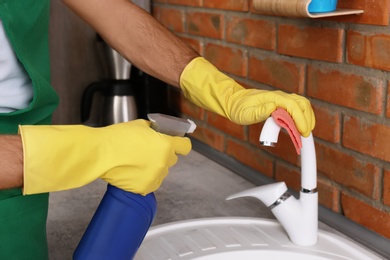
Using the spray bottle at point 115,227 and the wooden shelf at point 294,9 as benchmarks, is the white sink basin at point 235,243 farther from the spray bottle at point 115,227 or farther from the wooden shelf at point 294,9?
the wooden shelf at point 294,9

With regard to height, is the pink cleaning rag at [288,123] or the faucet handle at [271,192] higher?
the pink cleaning rag at [288,123]

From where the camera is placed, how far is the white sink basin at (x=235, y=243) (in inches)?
38.9

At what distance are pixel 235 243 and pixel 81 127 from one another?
38cm

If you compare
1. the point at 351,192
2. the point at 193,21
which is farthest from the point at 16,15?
the point at 193,21

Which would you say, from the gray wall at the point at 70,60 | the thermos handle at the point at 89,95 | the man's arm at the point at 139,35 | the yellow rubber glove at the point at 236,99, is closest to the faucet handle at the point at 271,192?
the yellow rubber glove at the point at 236,99

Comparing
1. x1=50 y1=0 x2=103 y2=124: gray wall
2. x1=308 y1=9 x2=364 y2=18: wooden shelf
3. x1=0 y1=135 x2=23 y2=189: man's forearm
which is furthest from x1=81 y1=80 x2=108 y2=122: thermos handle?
x1=0 y1=135 x2=23 y2=189: man's forearm

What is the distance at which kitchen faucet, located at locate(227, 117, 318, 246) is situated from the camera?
98 centimetres

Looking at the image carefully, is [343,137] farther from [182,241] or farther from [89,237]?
[89,237]

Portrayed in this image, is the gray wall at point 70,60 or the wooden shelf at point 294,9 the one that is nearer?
the wooden shelf at point 294,9

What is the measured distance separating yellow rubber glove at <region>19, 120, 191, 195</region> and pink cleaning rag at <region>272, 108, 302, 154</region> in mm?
168

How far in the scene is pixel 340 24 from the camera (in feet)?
3.64

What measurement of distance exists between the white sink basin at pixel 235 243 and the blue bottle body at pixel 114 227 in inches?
7.0

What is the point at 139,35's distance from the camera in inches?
43.5

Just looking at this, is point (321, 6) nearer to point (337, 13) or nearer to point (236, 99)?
point (337, 13)
